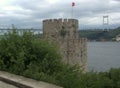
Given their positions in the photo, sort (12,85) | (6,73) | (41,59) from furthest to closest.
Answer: (41,59), (6,73), (12,85)

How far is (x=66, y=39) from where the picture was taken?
21406mm

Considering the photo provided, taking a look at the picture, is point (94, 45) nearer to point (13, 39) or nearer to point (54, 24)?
point (54, 24)

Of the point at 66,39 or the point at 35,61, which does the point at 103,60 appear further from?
the point at 35,61

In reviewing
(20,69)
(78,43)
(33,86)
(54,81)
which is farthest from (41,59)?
(78,43)

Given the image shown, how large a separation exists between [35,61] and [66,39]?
11786mm

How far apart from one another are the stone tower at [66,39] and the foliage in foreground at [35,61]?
417 inches

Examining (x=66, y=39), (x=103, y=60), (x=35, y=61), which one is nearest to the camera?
(x=35, y=61)

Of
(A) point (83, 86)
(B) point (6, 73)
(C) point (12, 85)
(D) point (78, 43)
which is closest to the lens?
(C) point (12, 85)

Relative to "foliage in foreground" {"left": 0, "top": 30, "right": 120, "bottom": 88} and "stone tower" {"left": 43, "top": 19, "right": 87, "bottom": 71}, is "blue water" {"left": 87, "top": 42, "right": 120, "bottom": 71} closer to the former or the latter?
"stone tower" {"left": 43, "top": 19, "right": 87, "bottom": 71}

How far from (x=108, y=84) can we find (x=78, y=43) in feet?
36.9

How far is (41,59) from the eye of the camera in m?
9.80

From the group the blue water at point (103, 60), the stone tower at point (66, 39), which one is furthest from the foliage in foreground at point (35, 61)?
the stone tower at point (66, 39)

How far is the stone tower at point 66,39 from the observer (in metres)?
21.2

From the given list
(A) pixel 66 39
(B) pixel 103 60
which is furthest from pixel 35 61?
(B) pixel 103 60
